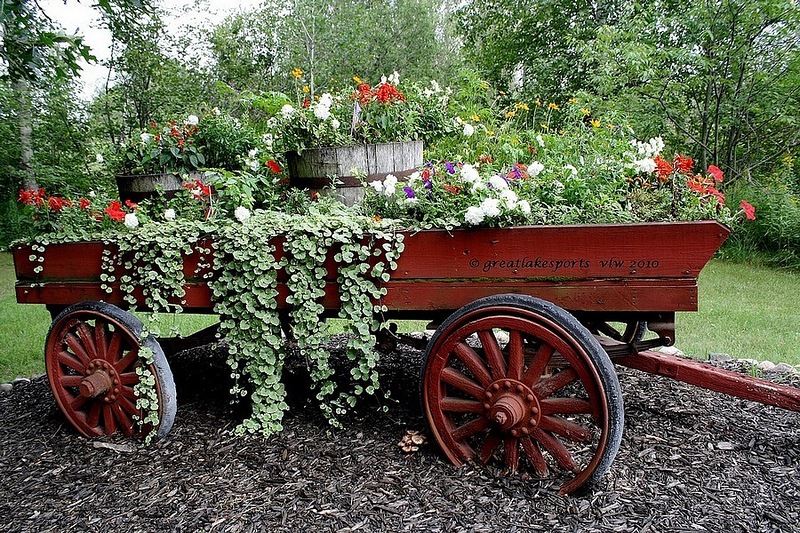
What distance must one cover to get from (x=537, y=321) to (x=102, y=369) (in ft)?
6.35

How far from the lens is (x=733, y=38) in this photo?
8016 mm

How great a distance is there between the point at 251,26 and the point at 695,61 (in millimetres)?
10426

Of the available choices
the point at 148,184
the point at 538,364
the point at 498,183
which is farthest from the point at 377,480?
the point at 148,184

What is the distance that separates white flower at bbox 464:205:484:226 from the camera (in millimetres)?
2057

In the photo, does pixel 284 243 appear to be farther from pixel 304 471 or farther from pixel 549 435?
pixel 549 435

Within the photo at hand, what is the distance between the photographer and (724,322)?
4.91 m

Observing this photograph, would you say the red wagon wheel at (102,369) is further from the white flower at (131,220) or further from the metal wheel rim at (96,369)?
the white flower at (131,220)

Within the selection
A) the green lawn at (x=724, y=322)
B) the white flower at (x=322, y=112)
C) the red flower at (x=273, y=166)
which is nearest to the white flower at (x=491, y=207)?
the white flower at (x=322, y=112)

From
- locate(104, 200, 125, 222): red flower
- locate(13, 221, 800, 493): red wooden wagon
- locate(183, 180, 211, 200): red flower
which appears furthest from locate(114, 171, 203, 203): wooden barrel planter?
Result: locate(13, 221, 800, 493): red wooden wagon

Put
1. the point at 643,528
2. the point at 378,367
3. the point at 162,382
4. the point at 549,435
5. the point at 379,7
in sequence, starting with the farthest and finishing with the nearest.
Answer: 1. the point at 379,7
2. the point at 378,367
3. the point at 162,382
4. the point at 549,435
5. the point at 643,528

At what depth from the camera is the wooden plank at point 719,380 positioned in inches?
84.8

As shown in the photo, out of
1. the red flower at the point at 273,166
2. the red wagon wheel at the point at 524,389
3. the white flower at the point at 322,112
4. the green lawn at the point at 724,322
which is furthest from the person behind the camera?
the green lawn at the point at 724,322

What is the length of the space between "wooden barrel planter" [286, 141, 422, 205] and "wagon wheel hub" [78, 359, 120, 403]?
1.24 metres

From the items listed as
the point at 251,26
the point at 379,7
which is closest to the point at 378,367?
the point at 251,26
